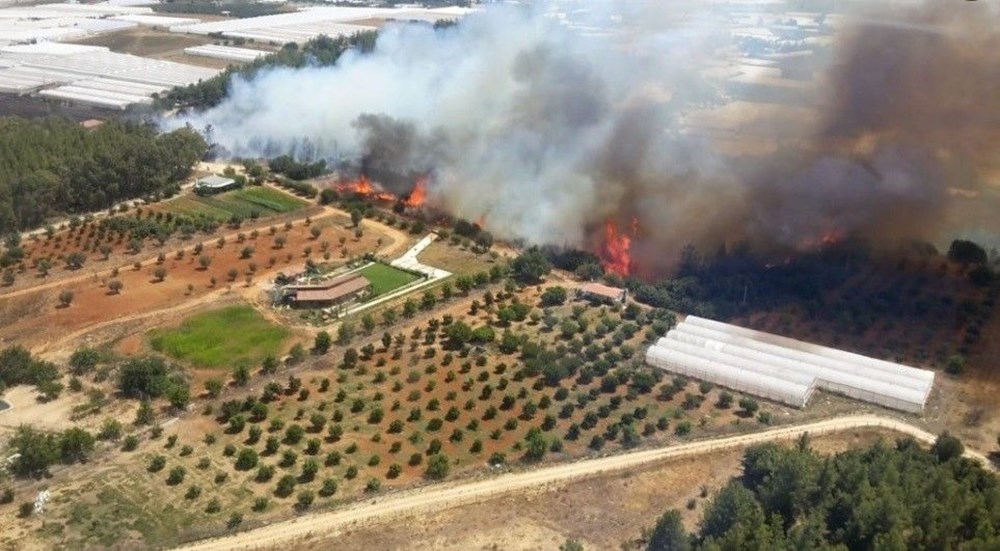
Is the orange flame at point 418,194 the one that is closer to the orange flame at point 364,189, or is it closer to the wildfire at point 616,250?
the orange flame at point 364,189

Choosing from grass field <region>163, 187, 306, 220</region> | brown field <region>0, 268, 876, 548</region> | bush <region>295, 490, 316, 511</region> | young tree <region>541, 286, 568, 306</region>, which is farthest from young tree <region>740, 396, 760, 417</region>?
grass field <region>163, 187, 306, 220</region>

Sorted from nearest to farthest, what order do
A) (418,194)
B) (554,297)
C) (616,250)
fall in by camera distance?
(554,297) → (616,250) → (418,194)

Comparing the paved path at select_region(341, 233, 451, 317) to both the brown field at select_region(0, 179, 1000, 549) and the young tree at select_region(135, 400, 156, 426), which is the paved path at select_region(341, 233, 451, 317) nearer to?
the brown field at select_region(0, 179, 1000, 549)

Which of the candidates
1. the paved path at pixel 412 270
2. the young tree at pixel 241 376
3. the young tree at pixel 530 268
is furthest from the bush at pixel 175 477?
the young tree at pixel 530 268

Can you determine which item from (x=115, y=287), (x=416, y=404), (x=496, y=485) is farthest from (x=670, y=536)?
(x=115, y=287)

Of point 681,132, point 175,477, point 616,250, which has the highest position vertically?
point 681,132

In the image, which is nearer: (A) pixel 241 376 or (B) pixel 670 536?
(B) pixel 670 536

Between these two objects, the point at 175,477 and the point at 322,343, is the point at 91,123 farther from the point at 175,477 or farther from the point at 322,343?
the point at 175,477

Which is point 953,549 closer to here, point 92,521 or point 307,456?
point 307,456
